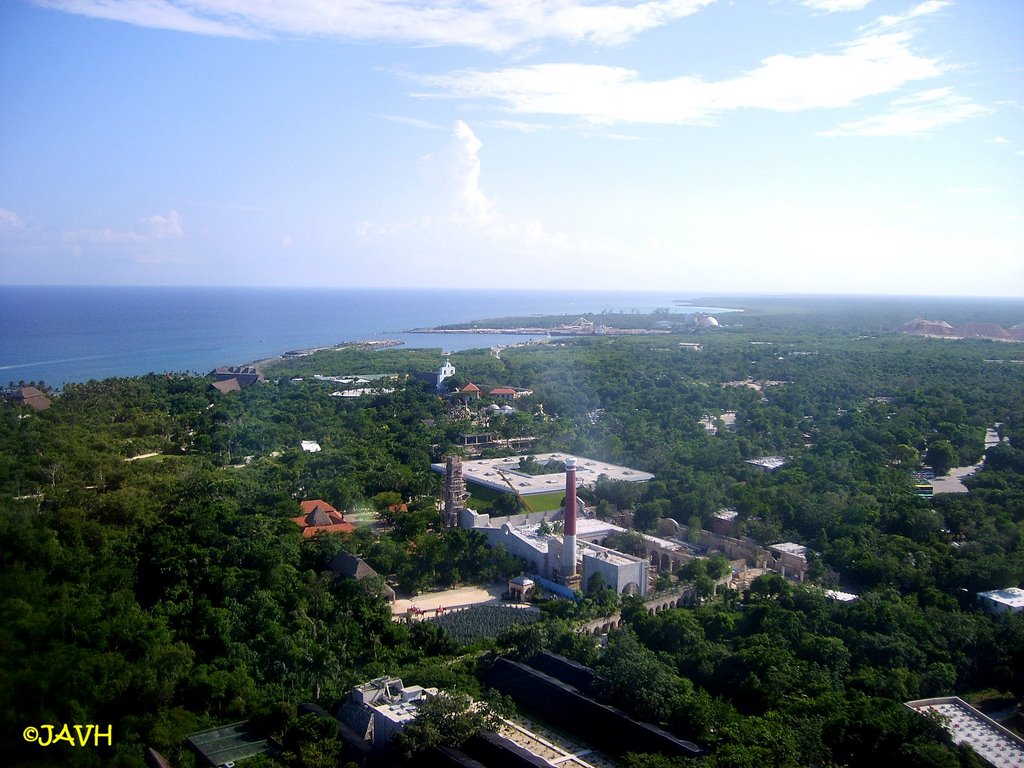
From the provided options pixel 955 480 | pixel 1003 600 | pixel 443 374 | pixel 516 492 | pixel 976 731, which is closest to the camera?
pixel 976 731

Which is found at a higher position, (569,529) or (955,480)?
(569,529)

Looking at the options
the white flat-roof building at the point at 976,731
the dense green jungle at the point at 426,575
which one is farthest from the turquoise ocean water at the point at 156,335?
the white flat-roof building at the point at 976,731

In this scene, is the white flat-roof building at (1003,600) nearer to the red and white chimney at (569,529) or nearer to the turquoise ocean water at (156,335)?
the red and white chimney at (569,529)

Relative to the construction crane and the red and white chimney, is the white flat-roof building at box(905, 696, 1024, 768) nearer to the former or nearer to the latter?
the red and white chimney

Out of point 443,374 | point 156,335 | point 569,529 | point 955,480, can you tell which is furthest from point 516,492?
point 156,335

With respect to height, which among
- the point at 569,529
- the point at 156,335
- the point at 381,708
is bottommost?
the point at 381,708

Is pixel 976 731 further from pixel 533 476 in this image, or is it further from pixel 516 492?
pixel 533 476
